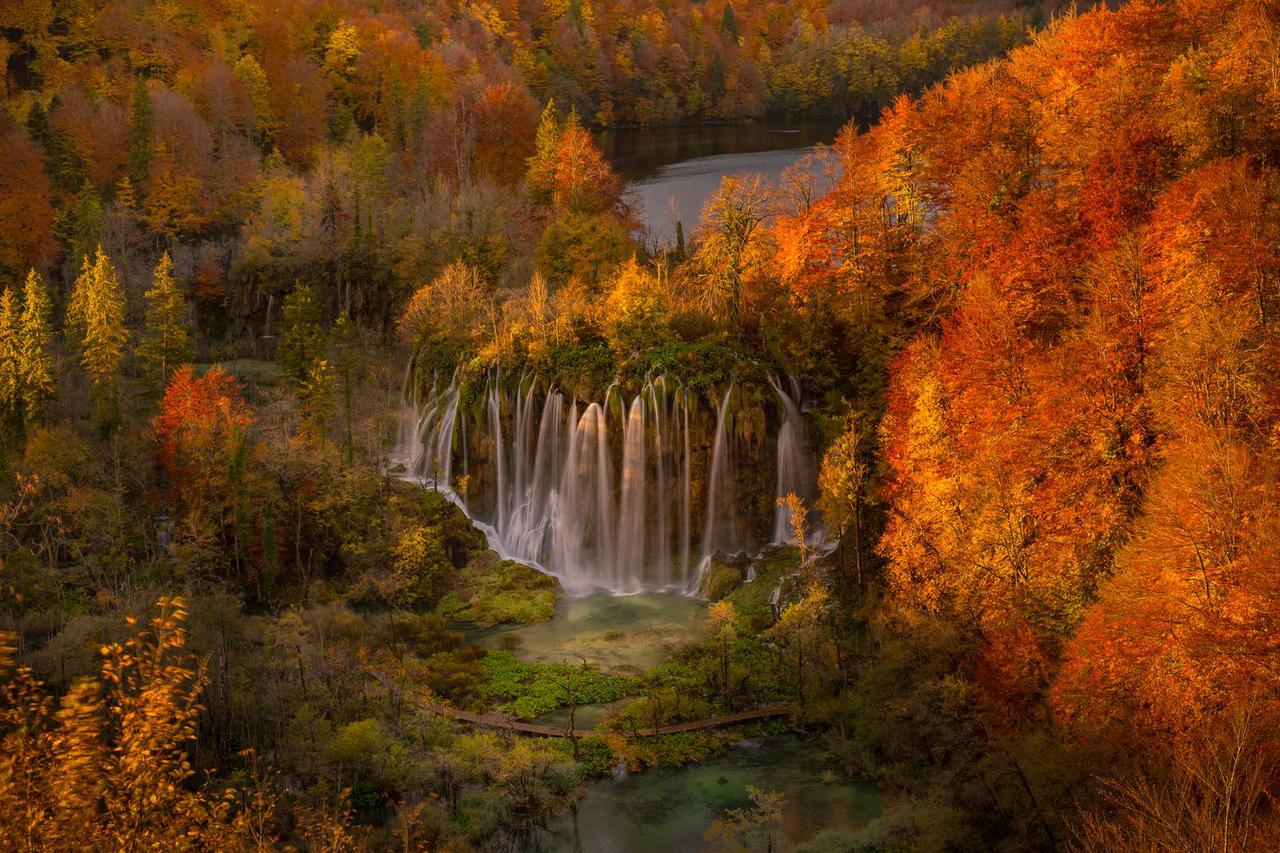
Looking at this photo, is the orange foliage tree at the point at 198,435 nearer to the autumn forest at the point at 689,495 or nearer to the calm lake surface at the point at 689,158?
the autumn forest at the point at 689,495

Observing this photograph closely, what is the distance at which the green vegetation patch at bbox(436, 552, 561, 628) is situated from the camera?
43281 millimetres

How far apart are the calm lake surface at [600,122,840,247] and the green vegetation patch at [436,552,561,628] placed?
97.0ft

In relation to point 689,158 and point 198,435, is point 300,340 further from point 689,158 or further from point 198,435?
point 689,158

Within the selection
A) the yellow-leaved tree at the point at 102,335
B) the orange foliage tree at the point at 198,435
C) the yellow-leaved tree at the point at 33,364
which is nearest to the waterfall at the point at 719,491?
the orange foliage tree at the point at 198,435

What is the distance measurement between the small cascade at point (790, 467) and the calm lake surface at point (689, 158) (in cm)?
2499

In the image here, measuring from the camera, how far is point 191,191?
A: 263ft

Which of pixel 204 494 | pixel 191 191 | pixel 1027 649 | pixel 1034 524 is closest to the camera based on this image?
pixel 1027 649

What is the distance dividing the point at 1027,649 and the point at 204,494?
112ft

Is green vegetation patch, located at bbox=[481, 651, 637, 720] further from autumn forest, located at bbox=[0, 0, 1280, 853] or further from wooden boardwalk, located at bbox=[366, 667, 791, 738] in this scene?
wooden boardwalk, located at bbox=[366, 667, 791, 738]

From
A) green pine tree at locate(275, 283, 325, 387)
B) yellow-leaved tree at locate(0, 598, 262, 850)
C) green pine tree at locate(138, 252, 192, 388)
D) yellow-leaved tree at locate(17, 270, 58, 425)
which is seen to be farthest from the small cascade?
yellow-leaved tree at locate(17, 270, 58, 425)

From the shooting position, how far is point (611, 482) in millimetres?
48219

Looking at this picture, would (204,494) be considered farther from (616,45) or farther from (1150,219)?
(616,45)

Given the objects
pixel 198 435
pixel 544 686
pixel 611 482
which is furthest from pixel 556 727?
pixel 198 435

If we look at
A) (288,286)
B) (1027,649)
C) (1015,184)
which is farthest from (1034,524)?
(288,286)
